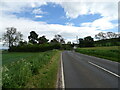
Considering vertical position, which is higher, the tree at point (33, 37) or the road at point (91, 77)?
the tree at point (33, 37)

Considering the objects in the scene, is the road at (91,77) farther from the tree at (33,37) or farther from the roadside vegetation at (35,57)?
the tree at (33,37)

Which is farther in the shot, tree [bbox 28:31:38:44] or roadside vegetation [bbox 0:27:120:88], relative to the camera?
tree [bbox 28:31:38:44]

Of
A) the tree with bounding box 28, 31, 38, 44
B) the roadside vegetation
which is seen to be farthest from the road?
the tree with bounding box 28, 31, 38, 44

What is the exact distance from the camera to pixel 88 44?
127m

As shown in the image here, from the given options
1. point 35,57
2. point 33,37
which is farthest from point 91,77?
point 33,37

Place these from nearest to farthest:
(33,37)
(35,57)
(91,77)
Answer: (91,77), (35,57), (33,37)

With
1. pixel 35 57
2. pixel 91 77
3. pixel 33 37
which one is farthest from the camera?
pixel 33 37

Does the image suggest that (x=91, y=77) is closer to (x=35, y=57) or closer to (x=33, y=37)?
(x=35, y=57)

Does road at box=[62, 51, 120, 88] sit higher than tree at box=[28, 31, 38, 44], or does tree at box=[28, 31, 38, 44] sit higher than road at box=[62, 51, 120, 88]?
tree at box=[28, 31, 38, 44]

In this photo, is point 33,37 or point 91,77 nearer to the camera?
point 91,77

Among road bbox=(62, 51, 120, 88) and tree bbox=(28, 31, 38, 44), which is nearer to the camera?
road bbox=(62, 51, 120, 88)

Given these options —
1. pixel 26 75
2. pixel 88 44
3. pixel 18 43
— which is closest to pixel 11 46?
pixel 18 43

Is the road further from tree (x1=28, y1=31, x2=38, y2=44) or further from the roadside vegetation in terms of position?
tree (x1=28, y1=31, x2=38, y2=44)

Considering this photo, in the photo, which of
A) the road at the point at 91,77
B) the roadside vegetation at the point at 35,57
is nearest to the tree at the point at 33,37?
the roadside vegetation at the point at 35,57
